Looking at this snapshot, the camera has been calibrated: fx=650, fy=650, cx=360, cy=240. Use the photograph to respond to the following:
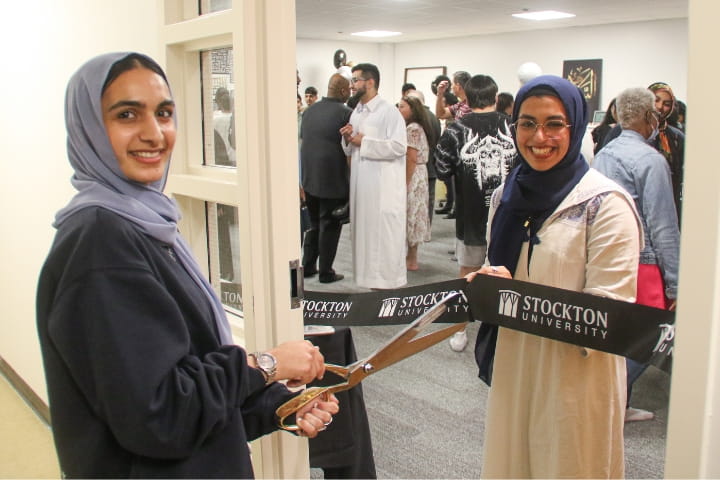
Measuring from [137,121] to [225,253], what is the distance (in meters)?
0.79

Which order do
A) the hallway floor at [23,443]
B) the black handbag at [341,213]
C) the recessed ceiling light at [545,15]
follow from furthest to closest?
the recessed ceiling light at [545,15] → the black handbag at [341,213] → the hallway floor at [23,443]

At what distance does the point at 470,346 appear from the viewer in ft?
12.9

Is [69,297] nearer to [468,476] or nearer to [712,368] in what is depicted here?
[712,368]

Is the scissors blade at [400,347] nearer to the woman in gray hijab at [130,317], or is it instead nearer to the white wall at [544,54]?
the woman in gray hijab at [130,317]

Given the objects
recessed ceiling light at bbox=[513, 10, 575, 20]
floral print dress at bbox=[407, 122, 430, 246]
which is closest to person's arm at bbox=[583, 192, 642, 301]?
floral print dress at bbox=[407, 122, 430, 246]

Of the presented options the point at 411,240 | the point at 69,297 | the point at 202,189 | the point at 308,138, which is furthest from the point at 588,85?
the point at 69,297

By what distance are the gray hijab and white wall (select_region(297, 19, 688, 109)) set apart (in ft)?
30.0

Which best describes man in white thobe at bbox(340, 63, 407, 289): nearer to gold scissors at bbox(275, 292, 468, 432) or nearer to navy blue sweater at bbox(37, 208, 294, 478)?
gold scissors at bbox(275, 292, 468, 432)

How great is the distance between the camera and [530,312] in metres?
1.51

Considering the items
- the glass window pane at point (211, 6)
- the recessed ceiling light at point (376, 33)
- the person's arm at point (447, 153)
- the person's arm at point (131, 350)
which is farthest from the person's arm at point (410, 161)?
the recessed ceiling light at point (376, 33)

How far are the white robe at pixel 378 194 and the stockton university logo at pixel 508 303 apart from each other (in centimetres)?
295

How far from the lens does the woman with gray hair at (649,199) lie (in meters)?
2.55

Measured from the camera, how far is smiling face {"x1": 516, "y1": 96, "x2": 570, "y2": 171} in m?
1.54

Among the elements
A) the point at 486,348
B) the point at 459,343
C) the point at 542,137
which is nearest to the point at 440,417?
the point at 459,343
